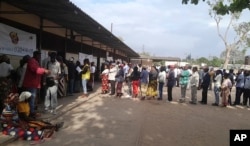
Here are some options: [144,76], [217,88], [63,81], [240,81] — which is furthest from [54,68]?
[240,81]

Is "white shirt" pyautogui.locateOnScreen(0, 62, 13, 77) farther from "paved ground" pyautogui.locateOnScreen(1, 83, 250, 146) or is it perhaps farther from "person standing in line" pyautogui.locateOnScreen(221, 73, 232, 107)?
→ "person standing in line" pyautogui.locateOnScreen(221, 73, 232, 107)

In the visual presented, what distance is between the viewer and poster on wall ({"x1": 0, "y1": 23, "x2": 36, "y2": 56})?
1009cm

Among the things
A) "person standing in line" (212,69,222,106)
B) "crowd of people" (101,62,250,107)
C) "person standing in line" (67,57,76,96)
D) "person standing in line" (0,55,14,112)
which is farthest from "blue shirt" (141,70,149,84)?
"person standing in line" (0,55,14,112)

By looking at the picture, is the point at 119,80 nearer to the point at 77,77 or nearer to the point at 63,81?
the point at 77,77

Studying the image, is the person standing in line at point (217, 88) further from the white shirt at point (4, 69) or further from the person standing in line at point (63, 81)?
the white shirt at point (4, 69)

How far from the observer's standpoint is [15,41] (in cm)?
1089

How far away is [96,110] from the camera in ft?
40.6

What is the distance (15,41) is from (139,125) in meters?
4.56

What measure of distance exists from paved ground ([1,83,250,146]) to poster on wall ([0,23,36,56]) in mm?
2307

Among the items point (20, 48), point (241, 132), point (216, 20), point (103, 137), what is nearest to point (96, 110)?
point (20, 48)

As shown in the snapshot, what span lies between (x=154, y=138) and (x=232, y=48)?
131ft

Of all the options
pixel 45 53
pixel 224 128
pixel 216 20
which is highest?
pixel 216 20

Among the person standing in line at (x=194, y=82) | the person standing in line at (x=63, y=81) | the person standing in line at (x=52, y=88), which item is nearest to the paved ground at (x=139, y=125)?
the person standing in line at (x=52, y=88)

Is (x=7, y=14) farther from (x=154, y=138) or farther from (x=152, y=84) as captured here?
(x=152, y=84)
